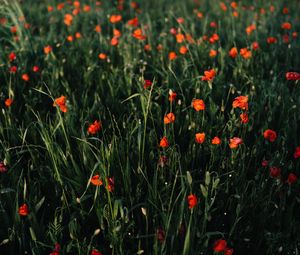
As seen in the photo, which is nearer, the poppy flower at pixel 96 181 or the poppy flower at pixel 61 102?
the poppy flower at pixel 96 181

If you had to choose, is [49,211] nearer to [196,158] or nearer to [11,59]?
[196,158]

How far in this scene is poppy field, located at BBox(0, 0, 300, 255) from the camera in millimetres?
1320

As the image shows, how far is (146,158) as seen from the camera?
1648mm

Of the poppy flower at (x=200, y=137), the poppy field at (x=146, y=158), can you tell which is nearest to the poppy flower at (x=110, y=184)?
the poppy field at (x=146, y=158)

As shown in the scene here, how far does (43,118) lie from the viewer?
6.31ft

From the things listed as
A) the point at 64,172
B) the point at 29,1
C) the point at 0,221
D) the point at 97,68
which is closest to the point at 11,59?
the point at 97,68

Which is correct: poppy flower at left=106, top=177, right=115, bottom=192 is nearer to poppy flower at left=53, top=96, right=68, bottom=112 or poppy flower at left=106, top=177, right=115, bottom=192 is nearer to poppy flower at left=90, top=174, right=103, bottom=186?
poppy flower at left=90, top=174, right=103, bottom=186

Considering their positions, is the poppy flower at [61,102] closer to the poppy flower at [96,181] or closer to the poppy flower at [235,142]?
the poppy flower at [96,181]

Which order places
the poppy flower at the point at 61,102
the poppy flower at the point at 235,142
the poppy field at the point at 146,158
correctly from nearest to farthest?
1. the poppy field at the point at 146,158
2. the poppy flower at the point at 235,142
3. the poppy flower at the point at 61,102

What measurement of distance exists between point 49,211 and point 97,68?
121cm

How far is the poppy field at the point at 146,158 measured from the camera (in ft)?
4.33

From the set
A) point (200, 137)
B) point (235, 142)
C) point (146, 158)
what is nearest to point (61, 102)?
point (146, 158)

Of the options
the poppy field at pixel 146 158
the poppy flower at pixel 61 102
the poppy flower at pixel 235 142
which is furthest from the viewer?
the poppy flower at pixel 61 102

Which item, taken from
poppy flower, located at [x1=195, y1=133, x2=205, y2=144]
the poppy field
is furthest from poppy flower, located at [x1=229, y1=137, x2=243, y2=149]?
poppy flower, located at [x1=195, y1=133, x2=205, y2=144]
